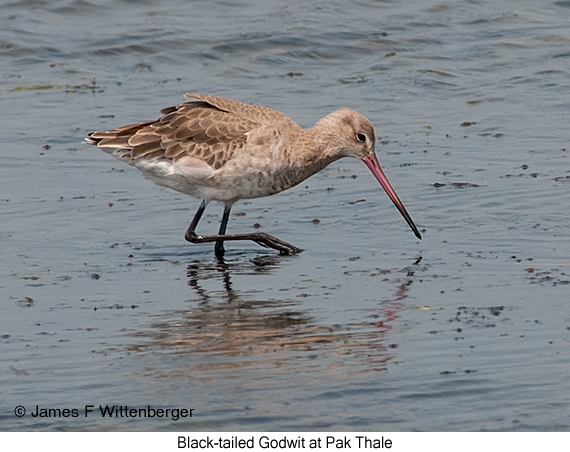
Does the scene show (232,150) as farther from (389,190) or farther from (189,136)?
(389,190)

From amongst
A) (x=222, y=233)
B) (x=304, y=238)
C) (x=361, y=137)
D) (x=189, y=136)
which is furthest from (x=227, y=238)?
(x=361, y=137)

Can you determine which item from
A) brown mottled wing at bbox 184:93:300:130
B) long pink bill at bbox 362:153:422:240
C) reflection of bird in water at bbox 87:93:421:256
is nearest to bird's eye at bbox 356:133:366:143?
reflection of bird in water at bbox 87:93:421:256

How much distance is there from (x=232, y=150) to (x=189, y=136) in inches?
17.3

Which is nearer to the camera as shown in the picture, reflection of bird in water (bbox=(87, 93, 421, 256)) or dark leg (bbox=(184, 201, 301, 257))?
dark leg (bbox=(184, 201, 301, 257))

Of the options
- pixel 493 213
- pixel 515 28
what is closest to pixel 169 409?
pixel 493 213

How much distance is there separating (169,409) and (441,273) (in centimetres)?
292

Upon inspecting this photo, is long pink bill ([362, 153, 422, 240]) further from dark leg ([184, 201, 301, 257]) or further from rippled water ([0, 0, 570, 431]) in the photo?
dark leg ([184, 201, 301, 257])

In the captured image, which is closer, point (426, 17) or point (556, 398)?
point (556, 398)

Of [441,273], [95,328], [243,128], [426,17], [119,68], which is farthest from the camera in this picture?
[426,17]

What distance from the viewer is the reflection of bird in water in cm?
857

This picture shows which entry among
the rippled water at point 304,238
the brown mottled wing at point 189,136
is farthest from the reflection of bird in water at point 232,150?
the rippled water at point 304,238

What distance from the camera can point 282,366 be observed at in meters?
5.92

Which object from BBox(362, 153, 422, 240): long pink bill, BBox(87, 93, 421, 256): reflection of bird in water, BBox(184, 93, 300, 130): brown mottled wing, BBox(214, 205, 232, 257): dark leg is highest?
BBox(184, 93, 300, 130): brown mottled wing

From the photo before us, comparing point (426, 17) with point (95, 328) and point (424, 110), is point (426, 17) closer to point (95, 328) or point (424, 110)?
point (424, 110)
